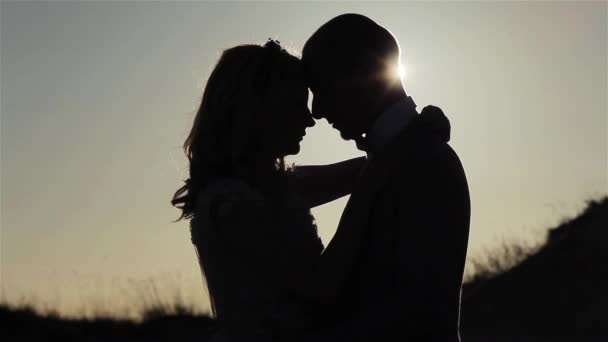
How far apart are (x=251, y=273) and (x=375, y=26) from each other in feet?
4.33

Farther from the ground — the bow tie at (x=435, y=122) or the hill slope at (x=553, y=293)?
the bow tie at (x=435, y=122)

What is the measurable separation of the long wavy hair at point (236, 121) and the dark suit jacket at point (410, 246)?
673 millimetres

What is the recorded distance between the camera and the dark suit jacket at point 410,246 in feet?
16.5

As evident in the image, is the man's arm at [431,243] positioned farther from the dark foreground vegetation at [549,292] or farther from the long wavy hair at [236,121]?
the dark foreground vegetation at [549,292]

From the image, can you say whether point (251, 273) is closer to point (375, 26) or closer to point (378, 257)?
point (378, 257)

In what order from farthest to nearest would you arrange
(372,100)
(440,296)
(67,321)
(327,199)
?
(67,321) → (327,199) → (372,100) → (440,296)

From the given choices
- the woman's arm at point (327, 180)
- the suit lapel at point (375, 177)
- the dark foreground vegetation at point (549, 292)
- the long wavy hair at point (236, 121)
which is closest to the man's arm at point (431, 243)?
the suit lapel at point (375, 177)

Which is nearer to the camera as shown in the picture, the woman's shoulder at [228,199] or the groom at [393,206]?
the groom at [393,206]

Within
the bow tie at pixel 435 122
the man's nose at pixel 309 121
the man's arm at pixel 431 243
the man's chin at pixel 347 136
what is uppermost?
the man's nose at pixel 309 121

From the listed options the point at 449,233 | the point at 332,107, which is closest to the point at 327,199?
the point at 332,107

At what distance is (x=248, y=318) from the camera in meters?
5.55

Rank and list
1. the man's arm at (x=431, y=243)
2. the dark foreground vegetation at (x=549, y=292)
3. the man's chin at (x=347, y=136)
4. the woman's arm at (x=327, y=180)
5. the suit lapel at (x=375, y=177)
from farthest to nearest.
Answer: the dark foreground vegetation at (x=549, y=292) → the woman's arm at (x=327, y=180) → the man's chin at (x=347, y=136) → the suit lapel at (x=375, y=177) → the man's arm at (x=431, y=243)

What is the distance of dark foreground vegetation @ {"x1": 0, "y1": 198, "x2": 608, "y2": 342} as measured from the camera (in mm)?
13688

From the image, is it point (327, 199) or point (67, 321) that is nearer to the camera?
point (327, 199)
